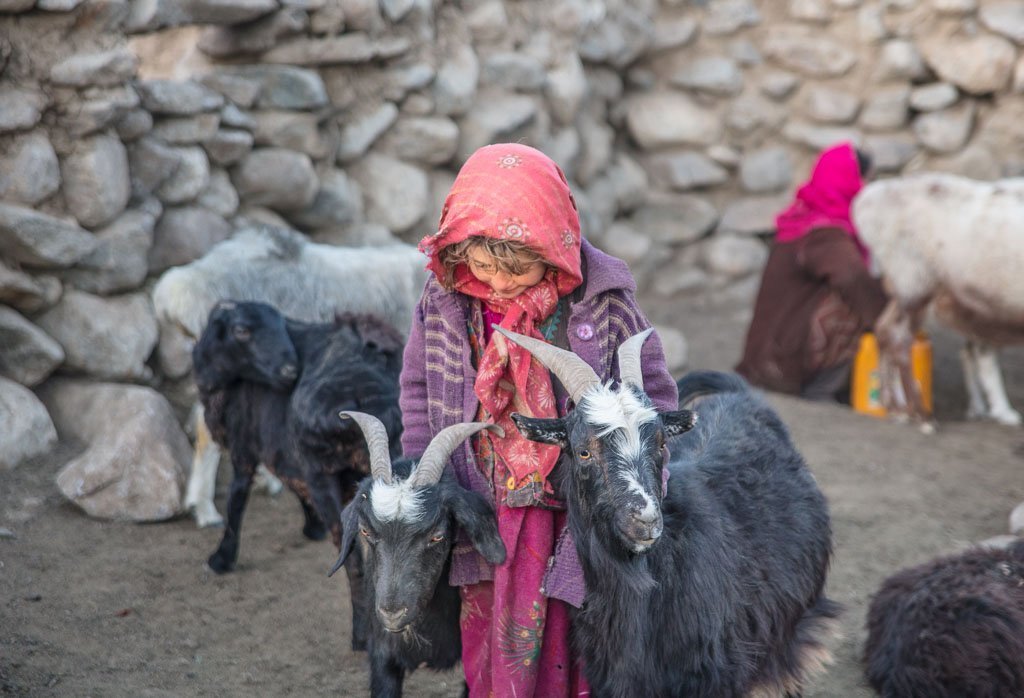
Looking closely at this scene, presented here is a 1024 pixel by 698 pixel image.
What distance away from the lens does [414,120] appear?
23.1 feet

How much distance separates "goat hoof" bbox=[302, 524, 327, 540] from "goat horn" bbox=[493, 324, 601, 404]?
99.5 inches

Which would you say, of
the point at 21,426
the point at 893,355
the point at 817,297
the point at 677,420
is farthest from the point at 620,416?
the point at 817,297

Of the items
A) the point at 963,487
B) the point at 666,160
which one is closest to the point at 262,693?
the point at 963,487

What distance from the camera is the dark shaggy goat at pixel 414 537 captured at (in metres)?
2.59

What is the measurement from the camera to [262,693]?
3.48m

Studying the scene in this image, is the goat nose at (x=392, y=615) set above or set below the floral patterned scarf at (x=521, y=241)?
below

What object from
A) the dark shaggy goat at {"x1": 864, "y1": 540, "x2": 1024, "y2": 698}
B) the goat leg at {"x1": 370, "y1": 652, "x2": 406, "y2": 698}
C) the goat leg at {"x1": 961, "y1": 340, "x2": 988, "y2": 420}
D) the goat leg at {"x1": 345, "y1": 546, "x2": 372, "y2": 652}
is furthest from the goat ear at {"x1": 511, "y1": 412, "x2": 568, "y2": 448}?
the goat leg at {"x1": 961, "y1": 340, "x2": 988, "y2": 420}

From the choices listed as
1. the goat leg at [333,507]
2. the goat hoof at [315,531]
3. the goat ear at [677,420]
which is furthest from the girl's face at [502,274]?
the goat hoof at [315,531]

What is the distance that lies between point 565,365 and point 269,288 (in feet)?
9.18

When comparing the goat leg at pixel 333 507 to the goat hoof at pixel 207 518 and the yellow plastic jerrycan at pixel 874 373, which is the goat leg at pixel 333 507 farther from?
the yellow plastic jerrycan at pixel 874 373

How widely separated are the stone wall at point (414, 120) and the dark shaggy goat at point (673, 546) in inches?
123

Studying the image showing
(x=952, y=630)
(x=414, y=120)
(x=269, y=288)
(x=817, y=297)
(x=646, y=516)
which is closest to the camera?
(x=646, y=516)

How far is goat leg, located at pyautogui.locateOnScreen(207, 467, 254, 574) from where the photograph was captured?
14.2 feet

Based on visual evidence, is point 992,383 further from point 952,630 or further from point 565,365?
point 565,365
